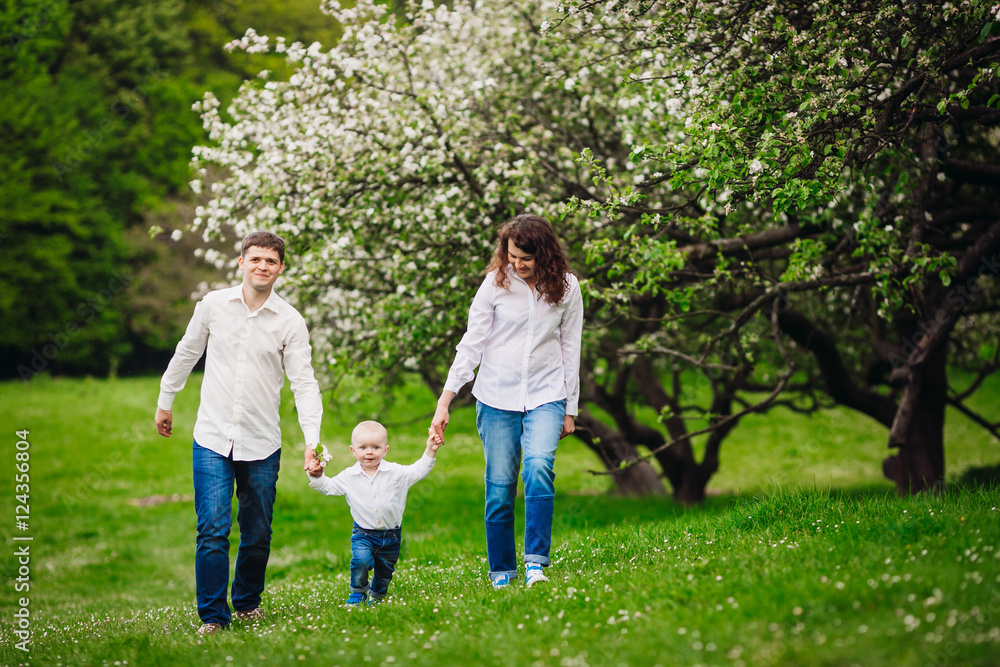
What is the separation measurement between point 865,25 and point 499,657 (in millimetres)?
5867

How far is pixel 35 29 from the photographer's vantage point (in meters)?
32.4

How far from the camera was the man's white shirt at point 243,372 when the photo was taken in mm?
5711

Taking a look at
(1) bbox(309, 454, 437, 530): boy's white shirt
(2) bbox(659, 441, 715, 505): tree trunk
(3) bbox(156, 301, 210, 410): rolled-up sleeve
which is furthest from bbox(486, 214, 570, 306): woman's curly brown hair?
(2) bbox(659, 441, 715, 505): tree trunk

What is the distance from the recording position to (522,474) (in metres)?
5.74

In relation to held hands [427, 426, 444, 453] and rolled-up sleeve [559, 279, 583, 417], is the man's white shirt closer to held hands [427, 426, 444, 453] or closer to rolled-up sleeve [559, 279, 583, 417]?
held hands [427, 426, 444, 453]

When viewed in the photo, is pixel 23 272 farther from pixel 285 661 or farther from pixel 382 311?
pixel 285 661

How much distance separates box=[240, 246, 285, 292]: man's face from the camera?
581 cm

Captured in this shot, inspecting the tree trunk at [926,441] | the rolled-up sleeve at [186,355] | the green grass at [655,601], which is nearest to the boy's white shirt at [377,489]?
the green grass at [655,601]

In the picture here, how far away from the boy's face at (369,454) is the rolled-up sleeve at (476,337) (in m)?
0.67

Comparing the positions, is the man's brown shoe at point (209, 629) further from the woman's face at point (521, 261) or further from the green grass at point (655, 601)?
the woman's face at point (521, 261)

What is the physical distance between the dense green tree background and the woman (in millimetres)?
28256

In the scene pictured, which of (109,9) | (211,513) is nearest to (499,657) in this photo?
(211,513)

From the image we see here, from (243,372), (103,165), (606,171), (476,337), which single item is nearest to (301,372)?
(243,372)

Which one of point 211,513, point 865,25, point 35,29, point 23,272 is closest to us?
point 211,513
